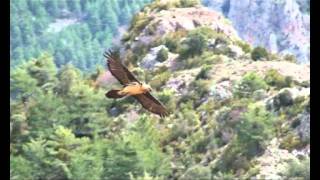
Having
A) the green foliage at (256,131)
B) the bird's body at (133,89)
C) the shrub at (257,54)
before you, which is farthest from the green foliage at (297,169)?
the bird's body at (133,89)

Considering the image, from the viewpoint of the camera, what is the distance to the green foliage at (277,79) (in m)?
41.3

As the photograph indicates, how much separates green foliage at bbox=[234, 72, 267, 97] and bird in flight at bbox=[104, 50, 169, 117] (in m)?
36.8

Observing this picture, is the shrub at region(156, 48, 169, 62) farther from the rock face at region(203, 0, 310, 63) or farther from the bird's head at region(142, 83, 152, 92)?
the rock face at region(203, 0, 310, 63)

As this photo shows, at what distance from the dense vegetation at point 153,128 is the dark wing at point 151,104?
34226 mm

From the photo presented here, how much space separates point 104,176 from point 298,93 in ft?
33.3

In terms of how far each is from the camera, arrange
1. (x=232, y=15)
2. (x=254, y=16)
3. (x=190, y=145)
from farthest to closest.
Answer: (x=254, y=16) → (x=232, y=15) → (x=190, y=145)

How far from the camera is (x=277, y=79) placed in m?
42.5

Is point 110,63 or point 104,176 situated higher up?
point 110,63

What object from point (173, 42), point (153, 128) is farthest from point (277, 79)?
point (173, 42)

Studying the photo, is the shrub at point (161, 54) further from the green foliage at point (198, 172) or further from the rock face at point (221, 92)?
the rock face at point (221, 92)

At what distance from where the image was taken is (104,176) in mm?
46500

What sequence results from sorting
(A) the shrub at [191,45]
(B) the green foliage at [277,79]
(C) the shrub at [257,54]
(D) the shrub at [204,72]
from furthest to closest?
(B) the green foliage at [277,79], (C) the shrub at [257,54], (D) the shrub at [204,72], (A) the shrub at [191,45]

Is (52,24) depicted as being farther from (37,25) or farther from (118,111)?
(118,111)

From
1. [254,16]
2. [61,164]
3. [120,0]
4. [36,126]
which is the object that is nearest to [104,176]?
[61,164]
